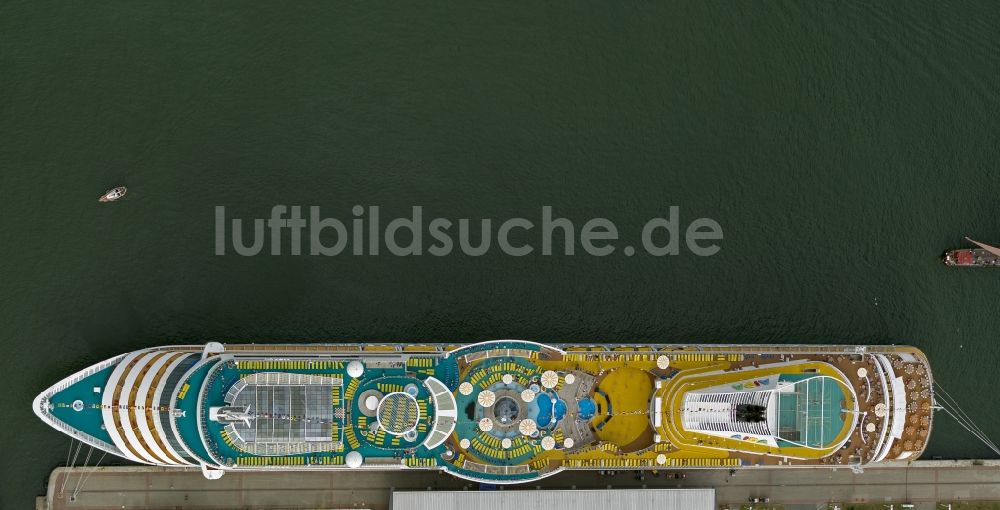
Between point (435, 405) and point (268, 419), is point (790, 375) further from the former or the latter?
point (268, 419)

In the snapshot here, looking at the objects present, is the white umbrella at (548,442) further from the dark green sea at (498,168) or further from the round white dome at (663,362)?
the round white dome at (663,362)

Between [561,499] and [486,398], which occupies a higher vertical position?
[486,398]

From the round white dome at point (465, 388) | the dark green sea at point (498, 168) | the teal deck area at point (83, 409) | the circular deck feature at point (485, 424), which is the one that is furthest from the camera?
the dark green sea at point (498, 168)

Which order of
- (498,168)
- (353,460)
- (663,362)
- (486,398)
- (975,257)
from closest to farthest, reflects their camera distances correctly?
(353,460)
(486,398)
(663,362)
(498,168)
(975,257)

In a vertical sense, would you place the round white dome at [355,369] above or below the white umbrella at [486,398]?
above

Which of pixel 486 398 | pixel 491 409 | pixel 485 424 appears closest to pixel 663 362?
pixel 491 409

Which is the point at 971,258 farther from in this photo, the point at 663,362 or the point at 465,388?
the point at 465,388

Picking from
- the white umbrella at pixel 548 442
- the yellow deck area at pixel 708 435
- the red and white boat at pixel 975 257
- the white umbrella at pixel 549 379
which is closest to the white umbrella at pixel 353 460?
the white umbrella at pixel 548 442
